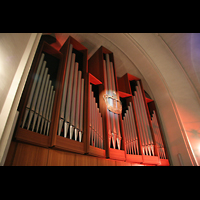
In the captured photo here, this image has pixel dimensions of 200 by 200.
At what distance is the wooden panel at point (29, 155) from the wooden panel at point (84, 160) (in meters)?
0.59

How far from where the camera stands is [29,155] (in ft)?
7.06

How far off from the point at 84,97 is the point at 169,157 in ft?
10.0

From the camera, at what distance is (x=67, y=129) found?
270 cm

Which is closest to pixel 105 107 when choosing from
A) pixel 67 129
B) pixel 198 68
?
pixel 67 129

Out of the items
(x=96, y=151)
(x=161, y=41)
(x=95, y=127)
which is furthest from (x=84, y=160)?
(x=161, y=41)

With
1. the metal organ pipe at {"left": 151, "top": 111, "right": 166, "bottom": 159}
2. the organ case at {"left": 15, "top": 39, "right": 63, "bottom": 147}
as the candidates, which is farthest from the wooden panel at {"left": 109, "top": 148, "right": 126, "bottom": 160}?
the metal organ pipe at {"left": 151, "top": 111, "right": 166, "bottom": 159}

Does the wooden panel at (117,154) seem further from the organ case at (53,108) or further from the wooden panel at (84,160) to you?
the organ case at (53,108)

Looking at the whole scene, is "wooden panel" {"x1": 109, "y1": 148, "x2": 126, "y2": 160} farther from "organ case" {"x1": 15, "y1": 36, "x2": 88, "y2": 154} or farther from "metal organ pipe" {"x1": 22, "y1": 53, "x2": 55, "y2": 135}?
"metal organ pipe" {"x1": 22, "y1": 53, "x2": 55, "y2": 135}

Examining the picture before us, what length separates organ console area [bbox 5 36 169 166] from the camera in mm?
2309

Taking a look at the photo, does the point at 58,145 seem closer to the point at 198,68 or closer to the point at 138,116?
the point at 138,116

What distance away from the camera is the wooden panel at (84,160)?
2725 millimetres

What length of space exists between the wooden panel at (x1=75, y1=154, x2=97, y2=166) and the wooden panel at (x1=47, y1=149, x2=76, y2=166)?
0.09 m

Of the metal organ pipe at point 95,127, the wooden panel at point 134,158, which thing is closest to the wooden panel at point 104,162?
the metal organ pipe at point 95,127
